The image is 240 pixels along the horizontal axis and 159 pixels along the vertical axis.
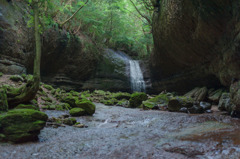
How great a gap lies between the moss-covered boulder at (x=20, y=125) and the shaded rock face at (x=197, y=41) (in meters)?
6.51

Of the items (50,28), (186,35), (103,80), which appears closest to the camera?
(186,35)

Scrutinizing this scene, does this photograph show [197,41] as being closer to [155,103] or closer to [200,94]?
[155,103]

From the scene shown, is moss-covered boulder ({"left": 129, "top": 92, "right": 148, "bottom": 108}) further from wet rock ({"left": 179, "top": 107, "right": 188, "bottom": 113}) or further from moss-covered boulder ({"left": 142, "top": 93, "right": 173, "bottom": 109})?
wet rock ({"left": 179, "top": 107, "right": 188, "bottom": 113})

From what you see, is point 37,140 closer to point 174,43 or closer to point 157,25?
point 174,43

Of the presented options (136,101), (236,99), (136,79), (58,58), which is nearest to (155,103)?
(136,101)

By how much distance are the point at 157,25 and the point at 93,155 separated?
982 centimetres

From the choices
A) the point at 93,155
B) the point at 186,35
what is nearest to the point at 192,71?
the point at 186,35

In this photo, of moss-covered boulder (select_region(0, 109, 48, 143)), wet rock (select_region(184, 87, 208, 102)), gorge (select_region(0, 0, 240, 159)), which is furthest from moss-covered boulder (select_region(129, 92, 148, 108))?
moss-covered boulder (select_region(0, 109, 48, 143))

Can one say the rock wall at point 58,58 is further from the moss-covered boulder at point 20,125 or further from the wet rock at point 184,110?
the wet rock at point 184,110

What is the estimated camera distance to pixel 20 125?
8.93ft

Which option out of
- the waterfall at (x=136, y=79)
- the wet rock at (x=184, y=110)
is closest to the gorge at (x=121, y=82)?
the wet rock at (x=184, y=110)

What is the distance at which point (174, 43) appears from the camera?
32.1 feet

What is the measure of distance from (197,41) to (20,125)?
8.46 metres

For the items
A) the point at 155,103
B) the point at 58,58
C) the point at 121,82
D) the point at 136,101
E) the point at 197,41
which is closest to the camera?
the point at 197,41
